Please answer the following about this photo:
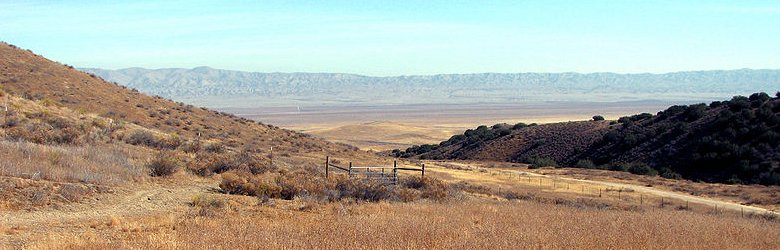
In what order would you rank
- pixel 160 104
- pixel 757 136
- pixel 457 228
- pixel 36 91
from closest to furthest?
pixel 457 228 → pixel 36 91 → pixel 757 136 → pixel 160 104

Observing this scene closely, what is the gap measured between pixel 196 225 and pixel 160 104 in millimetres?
46681

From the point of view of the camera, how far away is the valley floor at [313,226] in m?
11.0

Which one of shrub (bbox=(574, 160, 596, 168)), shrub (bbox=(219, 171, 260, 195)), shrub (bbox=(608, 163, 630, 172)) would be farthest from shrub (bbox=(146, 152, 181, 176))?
shrub (bbox=(574, 160, 596, 168))

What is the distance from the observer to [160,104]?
56.5 meters

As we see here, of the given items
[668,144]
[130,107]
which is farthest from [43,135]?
[668,144]

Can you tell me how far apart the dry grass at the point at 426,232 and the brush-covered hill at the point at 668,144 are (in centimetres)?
Result: 3375

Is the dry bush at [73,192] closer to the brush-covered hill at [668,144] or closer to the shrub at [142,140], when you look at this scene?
the shrub at [142,140]

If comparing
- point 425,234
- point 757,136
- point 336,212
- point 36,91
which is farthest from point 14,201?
point 757,136

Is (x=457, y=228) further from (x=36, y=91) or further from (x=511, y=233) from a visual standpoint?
(x=36, y=91)

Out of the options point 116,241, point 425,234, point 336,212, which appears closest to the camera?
point 116,241

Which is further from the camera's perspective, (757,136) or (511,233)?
(757,136)

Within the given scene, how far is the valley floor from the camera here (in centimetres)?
1096

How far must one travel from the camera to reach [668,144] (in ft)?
192

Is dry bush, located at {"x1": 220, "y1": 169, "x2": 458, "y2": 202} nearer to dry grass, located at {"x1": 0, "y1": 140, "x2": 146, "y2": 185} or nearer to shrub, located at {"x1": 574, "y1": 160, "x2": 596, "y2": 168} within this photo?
dry grass, located at {"x1": 0, "y1": 140, "x2": 146, "y2": 185}
